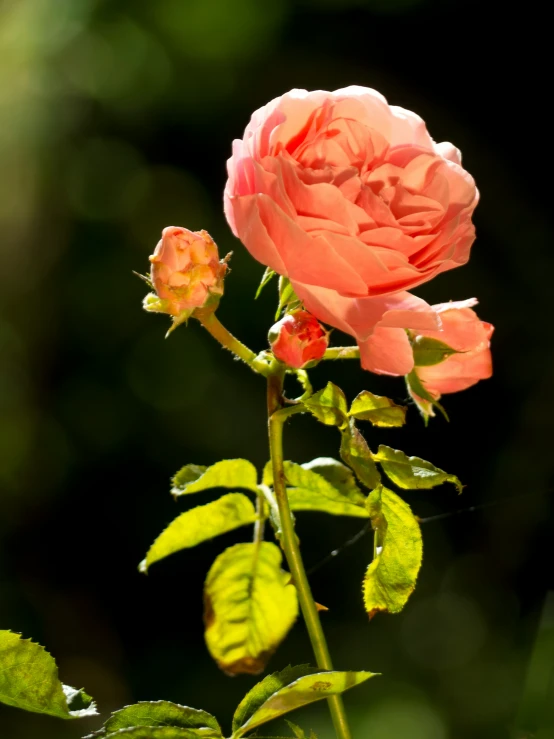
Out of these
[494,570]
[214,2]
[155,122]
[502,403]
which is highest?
[214,2]

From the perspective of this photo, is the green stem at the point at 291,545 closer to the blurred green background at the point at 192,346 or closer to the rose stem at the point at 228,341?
the rose stem at the point at 228,341

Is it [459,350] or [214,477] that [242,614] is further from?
[459,350]

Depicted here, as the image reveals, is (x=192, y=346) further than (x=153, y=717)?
Yes

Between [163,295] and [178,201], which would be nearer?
[163,295]

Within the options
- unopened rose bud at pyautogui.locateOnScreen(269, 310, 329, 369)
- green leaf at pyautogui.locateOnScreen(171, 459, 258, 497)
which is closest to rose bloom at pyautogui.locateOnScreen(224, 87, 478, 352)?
unopened rose bud at pyautogui.locateOnScreen(269, 310, 329, 369)

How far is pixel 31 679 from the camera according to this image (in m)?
0.34

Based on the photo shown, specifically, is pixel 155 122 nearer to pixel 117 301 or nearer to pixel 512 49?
pixel 117 301

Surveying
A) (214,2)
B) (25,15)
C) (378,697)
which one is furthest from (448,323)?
(25,15)

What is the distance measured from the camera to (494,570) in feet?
3.88

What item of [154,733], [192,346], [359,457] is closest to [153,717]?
[154,733]

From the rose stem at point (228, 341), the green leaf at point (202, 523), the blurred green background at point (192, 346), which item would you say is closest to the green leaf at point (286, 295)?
the rose stem at point (228, 341)

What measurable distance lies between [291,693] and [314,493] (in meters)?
0.16

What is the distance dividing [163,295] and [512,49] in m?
Result: 1.38

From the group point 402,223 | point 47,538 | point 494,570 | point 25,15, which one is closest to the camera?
point 402,223
